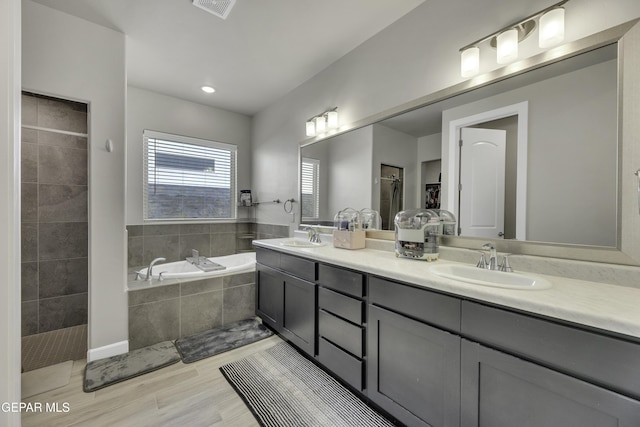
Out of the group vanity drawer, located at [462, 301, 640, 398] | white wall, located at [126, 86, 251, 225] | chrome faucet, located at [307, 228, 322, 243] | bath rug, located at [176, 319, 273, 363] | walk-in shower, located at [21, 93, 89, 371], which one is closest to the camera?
vanity drawer, located at [462, 301, 640, 398]

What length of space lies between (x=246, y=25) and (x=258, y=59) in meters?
0.48

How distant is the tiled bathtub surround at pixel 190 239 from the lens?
3.21 meters

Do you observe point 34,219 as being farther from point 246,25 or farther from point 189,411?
point 246,25

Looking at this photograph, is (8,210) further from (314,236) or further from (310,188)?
(310,188)

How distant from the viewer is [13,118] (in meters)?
1.01

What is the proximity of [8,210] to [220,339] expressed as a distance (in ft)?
Answer: 6.03

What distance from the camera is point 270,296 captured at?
244cm

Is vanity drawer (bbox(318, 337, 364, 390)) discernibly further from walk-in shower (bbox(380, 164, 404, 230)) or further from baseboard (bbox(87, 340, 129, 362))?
baseboard (bbox(87, 340, 129, 362))

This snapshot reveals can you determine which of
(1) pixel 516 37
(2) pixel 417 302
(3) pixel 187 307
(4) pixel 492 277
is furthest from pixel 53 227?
(1) pixel 516 37

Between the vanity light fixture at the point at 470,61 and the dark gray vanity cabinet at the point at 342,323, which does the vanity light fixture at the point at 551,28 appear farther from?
the dark gray vanity cabinet at the point at 342,323

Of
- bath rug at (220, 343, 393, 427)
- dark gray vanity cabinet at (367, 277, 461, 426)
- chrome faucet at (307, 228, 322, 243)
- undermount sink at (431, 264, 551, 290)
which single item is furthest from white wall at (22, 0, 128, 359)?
undermount sink at (431, 264, 551, 290)

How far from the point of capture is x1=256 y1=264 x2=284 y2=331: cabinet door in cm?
229

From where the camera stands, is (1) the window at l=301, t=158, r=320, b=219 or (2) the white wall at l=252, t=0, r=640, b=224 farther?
(1) the window at l=301, t=158, r=320, b=219

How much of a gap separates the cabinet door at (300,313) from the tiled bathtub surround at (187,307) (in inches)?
28.8
